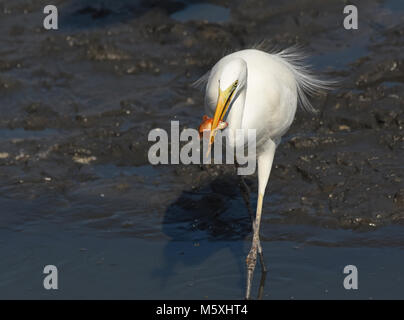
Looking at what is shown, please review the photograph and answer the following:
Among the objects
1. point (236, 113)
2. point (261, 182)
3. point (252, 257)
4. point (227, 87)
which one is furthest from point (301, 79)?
point (227, 87)

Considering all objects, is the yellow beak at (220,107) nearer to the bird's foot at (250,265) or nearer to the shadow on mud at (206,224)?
the bird's foot at (250,265)

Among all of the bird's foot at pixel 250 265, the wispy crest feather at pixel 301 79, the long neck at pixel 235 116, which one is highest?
the wispy crest feather at pixel 301 79

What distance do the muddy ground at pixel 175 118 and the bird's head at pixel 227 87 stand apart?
5.60 ft

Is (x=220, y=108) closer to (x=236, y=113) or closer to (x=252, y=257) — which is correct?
(x=236, y=113)

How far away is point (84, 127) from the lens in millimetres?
7559

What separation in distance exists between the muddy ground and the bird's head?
1.71m

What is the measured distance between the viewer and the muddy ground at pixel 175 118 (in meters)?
6.18

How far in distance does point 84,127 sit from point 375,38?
3.79 m

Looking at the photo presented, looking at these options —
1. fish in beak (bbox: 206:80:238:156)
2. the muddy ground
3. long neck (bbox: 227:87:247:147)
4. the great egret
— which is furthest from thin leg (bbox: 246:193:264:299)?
fish in beak (bbox: 206:80:238:156)

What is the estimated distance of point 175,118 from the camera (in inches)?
296

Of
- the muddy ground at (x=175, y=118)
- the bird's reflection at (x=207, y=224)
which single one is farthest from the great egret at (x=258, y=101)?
the muddy ground at (x=175, y=118)

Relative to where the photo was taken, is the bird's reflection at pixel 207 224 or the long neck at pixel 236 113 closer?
the long neck at pixel 236 113

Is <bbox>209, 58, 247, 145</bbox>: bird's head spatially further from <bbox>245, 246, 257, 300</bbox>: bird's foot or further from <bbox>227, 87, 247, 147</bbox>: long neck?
<bbox>245, 246, 257, 300</bbox>: bird's foot

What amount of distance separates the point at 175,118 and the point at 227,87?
3016 millimetres
